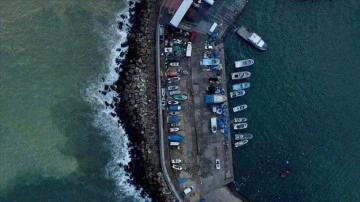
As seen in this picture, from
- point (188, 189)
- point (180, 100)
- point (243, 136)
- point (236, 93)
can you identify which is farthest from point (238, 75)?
point (188, 189)

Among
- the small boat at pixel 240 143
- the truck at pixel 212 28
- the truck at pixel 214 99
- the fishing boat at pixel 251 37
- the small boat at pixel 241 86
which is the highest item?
the truck at pixel 212 28

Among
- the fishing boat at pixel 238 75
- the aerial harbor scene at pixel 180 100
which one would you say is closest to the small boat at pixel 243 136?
the aerial harbor scene at pixel 180 100

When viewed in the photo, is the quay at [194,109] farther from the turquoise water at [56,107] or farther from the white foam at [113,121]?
the turquoise water at [56,107]

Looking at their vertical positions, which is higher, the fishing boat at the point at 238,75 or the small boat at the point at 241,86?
the fishing boat at the point at 238,75

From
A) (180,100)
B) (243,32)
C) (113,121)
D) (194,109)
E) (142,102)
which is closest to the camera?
(142,102)

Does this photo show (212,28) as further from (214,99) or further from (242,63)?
(214,99)
